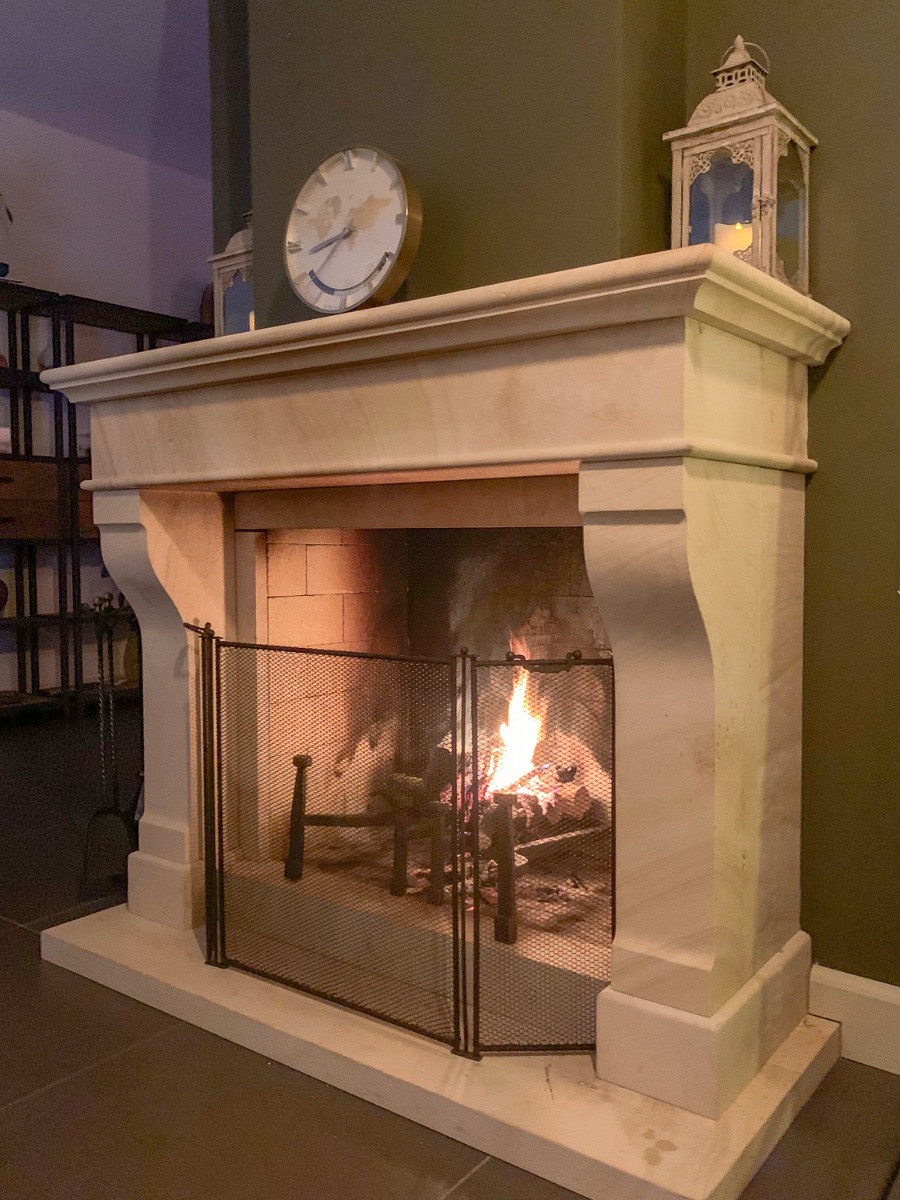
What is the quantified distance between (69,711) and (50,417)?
5.20ft

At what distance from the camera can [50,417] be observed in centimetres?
542

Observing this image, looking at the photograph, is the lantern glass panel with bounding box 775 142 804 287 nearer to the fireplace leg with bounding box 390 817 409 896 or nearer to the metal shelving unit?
the fireplace leg with bounding box 390 817 409 896

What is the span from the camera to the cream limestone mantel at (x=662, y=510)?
4.86 ft

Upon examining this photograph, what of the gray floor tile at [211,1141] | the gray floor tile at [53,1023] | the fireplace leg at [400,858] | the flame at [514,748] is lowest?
the gray floor tile at [211,1141]

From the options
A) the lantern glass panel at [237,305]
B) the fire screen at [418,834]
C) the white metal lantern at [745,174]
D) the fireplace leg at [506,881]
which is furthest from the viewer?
the lantern glass panel at [237,305]

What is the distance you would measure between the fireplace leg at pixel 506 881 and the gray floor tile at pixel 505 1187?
1.44ft

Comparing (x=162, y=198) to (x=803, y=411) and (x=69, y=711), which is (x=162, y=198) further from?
(x=803, y=411)

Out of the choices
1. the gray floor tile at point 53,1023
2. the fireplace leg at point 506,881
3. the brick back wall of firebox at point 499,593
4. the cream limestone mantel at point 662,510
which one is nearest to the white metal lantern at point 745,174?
the cream limestone mantel at point 662,510

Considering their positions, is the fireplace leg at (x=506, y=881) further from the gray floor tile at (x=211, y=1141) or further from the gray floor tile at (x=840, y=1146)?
the gray floor tile at (x=840, y=1146)

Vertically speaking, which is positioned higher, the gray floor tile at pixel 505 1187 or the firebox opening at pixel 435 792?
the firebox opening at pixel 435 792

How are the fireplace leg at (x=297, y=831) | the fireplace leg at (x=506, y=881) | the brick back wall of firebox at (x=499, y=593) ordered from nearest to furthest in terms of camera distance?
the fireplace leg at (x=506, y=881), the fireplace leg at (x=297, y=831), the brick back wall of firebox at (x=499, y=593)

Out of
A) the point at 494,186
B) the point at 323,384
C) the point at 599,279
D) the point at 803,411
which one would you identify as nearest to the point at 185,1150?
the point at 323,384

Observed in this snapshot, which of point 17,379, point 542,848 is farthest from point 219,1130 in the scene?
point 17,379

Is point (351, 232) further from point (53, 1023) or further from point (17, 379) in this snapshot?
point (17, 379)
